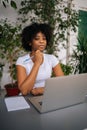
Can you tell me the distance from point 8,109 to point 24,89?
415mm

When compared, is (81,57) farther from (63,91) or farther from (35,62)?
(63,91)

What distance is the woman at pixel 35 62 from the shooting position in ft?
5.38

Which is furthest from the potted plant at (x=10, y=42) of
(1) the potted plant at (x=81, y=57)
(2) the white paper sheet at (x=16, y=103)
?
(2) the white paper sheet at (x=16, y=103)

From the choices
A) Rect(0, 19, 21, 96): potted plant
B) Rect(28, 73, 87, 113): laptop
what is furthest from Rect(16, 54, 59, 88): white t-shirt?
Rect(0, 19, 21, 96): potted plant

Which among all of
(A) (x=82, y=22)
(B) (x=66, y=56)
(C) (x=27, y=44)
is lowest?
(B) (x=66, y=56)

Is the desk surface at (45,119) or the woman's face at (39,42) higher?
the woman's face at (39,42)

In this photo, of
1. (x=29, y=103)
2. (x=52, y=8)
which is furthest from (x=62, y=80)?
(x=52, y=8)

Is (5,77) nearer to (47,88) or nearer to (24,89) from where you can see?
(24,89)

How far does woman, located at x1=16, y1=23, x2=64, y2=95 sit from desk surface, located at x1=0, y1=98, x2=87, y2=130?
19.1 inches

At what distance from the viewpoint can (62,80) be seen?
1044 millimetres

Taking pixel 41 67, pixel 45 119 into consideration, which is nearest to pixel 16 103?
pixel 45 119

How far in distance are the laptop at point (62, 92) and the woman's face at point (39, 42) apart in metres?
0.86

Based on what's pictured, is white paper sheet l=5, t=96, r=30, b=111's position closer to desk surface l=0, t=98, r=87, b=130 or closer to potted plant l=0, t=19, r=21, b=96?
desk surface l=0, t=98, r=87, b=130

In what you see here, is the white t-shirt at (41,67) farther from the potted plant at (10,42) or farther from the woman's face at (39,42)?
the potted plant at (10,42)
